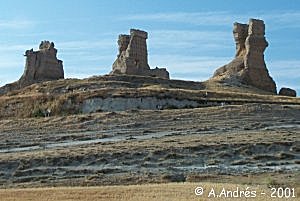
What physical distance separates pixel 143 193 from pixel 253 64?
56.2 m

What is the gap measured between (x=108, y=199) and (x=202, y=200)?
3059 millimetres

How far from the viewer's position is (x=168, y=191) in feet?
65.5

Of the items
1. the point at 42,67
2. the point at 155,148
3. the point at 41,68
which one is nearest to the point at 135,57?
the point at 42,67

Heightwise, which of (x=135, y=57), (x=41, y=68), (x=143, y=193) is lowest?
(x=143, y=193)

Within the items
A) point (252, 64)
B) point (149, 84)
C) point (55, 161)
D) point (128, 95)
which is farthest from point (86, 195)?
point (252, 64)

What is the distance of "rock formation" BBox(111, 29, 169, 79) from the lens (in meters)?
73.3

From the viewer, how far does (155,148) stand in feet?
102

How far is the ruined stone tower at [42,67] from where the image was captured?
76250 millimetres

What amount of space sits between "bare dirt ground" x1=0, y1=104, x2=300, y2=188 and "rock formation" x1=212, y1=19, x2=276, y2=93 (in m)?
27.7

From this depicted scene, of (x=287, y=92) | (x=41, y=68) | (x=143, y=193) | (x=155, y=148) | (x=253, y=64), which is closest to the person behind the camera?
(x=143, y=193)

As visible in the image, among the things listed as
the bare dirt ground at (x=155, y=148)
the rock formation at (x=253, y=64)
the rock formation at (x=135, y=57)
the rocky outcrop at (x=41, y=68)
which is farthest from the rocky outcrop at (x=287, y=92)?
the bare dirt ground at (x=155, y=148)

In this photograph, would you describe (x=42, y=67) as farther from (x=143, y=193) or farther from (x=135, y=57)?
(x=143, y=193)

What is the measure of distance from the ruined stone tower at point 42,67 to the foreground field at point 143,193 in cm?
5571

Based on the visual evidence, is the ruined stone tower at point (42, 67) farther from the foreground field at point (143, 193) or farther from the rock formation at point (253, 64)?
the foreground field at point (143, 193)
